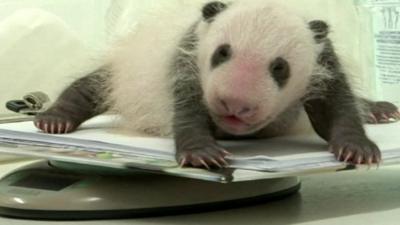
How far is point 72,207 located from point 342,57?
0.45 m

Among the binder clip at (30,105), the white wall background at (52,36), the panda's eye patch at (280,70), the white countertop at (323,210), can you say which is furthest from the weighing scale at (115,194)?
the white wall background at (52,36)

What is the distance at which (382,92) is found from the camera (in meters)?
1.57

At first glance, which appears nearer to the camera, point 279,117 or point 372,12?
point 279,117

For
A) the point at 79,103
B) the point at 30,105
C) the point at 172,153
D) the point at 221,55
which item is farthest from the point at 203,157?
the point at 30,105

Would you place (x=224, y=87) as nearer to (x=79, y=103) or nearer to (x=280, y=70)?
(x=280, y=70)

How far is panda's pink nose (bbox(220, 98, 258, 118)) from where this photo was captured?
74 centimetres

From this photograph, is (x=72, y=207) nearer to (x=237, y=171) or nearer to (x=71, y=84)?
(x=237, y=171)

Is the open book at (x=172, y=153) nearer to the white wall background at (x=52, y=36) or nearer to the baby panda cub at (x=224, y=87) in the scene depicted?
the baby panda cub at (x=224, y=87)

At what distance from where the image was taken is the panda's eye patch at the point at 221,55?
777mm

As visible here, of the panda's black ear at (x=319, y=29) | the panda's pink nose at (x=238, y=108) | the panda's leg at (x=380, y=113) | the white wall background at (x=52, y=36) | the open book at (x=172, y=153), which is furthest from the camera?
the white wall background at (x=52, y=36)

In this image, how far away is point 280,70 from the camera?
795 mm

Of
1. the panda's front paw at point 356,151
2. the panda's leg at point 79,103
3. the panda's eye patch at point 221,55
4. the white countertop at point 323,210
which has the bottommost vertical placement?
the white countertop at point 323,210

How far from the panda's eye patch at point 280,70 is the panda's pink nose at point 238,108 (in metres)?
0.05

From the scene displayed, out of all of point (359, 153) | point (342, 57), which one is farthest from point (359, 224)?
point (342, 57)
